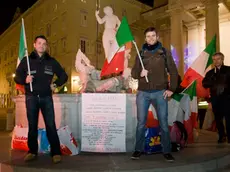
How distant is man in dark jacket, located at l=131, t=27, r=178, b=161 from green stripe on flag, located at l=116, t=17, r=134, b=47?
2.21 feet

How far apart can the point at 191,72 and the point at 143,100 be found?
284 cm

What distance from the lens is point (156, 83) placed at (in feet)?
14.7

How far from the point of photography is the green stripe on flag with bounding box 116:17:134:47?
17.0 feet

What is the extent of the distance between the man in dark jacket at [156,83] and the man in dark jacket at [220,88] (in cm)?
206

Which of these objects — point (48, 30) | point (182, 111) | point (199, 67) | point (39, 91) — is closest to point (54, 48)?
point (48, 30)

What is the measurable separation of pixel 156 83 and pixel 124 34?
1.25 meters

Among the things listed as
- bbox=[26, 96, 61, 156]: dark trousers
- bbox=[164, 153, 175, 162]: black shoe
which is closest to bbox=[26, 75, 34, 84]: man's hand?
bbox=[26, 96, 61, 156]: dark trousers

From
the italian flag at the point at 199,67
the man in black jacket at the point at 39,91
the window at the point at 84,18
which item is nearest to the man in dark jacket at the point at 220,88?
the italian flag at the point at 199,67

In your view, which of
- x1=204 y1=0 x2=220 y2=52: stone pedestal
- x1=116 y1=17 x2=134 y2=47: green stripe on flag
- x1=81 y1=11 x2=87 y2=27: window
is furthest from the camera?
x1=81 y1=11 x2=87 y2=27: window

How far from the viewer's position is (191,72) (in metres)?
7.00

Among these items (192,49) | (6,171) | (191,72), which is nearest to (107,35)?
(191,72)

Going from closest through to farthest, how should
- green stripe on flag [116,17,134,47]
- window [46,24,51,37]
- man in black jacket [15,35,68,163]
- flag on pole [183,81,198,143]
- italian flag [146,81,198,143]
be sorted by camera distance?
man in black jacket [15,35,68,163] → green stripe on flag [116,17,134,47] → italian flag [146,81,198,143] → flag on pole [183,81,198,143] → window [46,24,51,37]

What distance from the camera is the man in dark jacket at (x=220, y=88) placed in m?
6.14

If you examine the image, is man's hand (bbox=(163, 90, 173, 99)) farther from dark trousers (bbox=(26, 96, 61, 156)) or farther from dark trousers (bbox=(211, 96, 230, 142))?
dark trousers (bbox=(211, 96, 230, 142))
